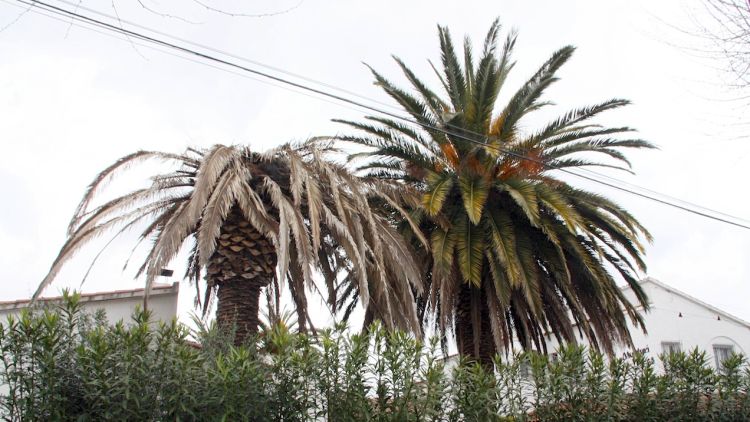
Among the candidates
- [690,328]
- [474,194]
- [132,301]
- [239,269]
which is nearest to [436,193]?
[474,194]

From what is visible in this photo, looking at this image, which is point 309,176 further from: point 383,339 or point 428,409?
point 428,409

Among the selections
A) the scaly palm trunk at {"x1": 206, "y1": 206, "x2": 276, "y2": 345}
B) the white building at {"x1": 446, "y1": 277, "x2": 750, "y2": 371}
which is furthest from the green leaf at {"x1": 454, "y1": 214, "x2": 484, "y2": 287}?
the white building at {"x1": 446, "y1": 277, "x2": 750, "y2": 371}

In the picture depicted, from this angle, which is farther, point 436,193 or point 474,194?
point 474,194

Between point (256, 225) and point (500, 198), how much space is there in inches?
236

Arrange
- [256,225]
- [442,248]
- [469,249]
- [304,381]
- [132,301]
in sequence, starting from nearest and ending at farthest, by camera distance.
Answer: [304,381] → [256,225] → [442,248] → [469,249] → [132,301]

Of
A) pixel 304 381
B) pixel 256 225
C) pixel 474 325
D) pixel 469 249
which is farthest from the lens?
pixel 474 325

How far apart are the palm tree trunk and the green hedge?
500 centimetres

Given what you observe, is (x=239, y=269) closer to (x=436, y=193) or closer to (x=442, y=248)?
(x=436, y=193)

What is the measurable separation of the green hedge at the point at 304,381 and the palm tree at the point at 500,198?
472 centimetres

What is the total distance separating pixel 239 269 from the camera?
984 centimetres

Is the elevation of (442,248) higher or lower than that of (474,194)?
lower

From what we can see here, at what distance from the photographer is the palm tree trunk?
1357 cm

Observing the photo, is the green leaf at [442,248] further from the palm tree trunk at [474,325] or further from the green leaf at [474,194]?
the palm tree trunk at [474,325]

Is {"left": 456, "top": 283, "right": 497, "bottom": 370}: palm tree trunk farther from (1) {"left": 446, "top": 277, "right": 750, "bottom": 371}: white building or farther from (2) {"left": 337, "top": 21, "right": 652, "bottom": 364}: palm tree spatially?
(1) {"left": 446, "top": 277, "right": 750, "bottom": 371}: white building
